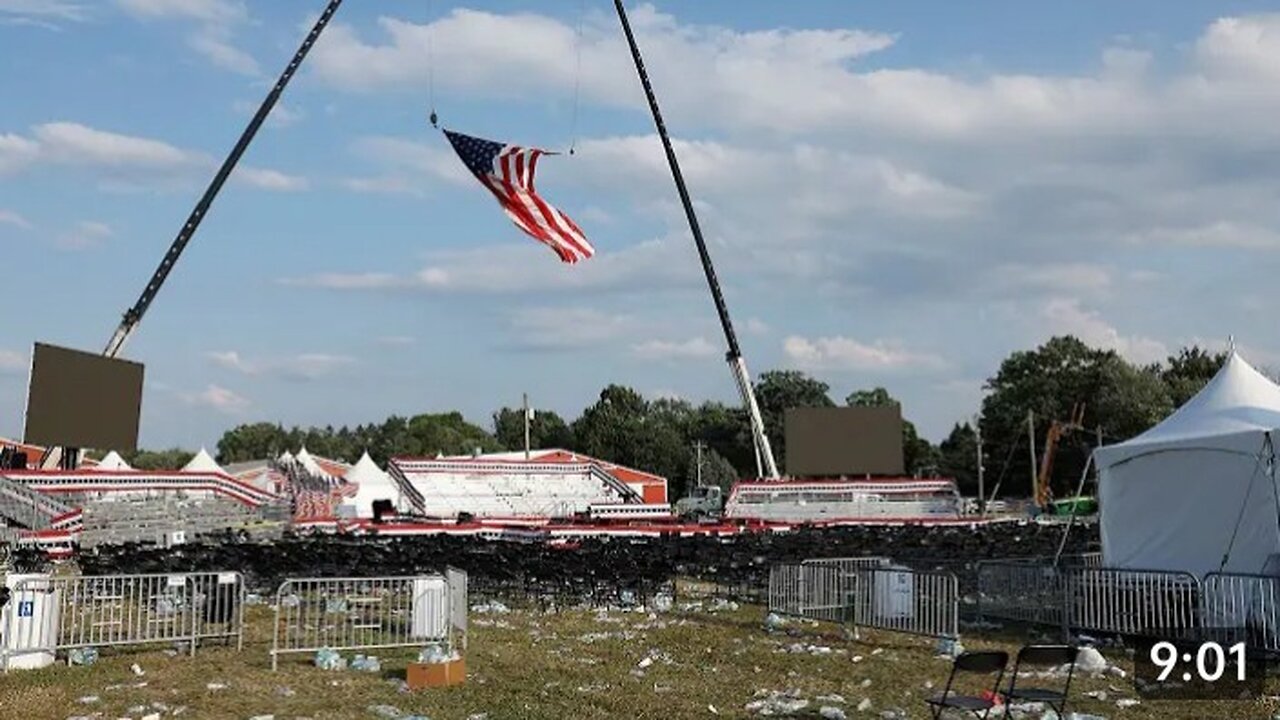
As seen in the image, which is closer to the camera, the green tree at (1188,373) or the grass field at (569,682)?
the grass field at (569,682)

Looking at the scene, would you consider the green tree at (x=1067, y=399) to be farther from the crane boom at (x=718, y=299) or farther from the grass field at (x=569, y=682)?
the grass field at (x=569, y=682)

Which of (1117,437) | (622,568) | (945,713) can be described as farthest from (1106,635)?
(1117,437)

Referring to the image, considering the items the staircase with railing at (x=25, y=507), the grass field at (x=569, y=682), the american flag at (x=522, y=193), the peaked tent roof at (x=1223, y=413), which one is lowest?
the grass field at (x=569, y=682)

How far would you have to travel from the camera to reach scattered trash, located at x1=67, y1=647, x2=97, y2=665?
13170 mm

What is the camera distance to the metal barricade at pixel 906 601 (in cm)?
1531

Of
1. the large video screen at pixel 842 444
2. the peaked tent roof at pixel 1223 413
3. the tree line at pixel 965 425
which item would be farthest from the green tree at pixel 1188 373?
the peaked tent roof at pixel 1223 413

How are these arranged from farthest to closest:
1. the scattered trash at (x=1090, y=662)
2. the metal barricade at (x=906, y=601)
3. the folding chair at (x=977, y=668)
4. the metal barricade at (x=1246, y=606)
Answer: the metal barricade at (x=906, y=601), the metal barricade at (x=1246, y=606), the scattered trash at (x=1090, y=662), the folding chair at (x=977, y=668)

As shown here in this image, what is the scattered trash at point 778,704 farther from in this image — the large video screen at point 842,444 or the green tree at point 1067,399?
the green tree at point 1067,399

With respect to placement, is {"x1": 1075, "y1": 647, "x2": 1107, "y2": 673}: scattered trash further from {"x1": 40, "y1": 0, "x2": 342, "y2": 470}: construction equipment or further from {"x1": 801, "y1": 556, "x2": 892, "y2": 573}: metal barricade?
{"x1": 40, "y1": 0, "x2": 342, "y2": 470}: construction equipment

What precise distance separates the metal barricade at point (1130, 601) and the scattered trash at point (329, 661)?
870 cm

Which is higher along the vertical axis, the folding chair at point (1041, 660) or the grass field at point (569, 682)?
the folding chair at point (1041, 660)

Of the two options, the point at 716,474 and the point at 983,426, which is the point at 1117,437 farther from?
the point at 716,474

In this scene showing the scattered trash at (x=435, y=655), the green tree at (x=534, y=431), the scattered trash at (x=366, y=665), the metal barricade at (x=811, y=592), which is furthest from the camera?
the green tree at (x=534, y=431)

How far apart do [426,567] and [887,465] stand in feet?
124
